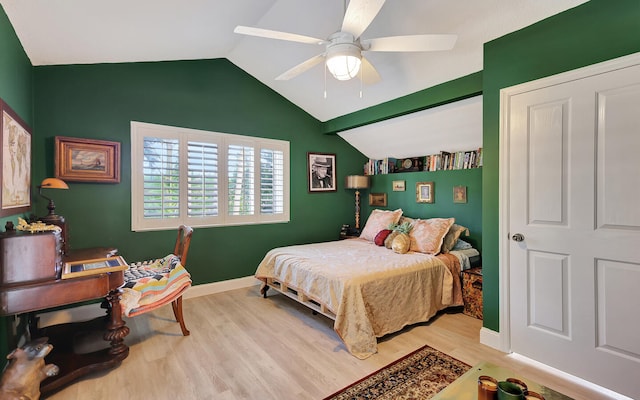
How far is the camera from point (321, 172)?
4.89 m

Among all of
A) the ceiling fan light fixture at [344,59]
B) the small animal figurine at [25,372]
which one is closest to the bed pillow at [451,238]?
the ceiling fan light fixture at [344,59]

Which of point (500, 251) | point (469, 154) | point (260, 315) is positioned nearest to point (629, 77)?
point (500, 251)

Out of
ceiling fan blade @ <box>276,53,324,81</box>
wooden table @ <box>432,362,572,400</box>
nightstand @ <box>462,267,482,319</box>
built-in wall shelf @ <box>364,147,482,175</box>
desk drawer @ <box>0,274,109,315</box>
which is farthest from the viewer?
built-in wall shelf @ <box>364,147,482,175</box>

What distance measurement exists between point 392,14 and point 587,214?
2.14m

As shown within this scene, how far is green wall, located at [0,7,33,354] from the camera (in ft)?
6.26

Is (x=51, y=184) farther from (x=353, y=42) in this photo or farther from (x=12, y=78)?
(x=353, y=42)

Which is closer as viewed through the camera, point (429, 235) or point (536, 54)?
point (536, 54)

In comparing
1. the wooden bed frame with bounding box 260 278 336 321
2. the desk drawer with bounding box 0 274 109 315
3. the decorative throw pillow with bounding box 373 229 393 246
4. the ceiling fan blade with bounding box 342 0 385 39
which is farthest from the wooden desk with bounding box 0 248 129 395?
the decorative throw pillow with bounding box 373 229 393 246

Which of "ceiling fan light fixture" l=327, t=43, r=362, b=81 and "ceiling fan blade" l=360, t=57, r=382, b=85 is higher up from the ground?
"ceiling fan blade" l=360, t=57, r=382, b=85

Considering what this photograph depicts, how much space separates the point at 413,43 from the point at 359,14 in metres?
0.44

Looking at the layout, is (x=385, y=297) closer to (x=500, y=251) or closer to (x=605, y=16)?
(x=500, y=251)

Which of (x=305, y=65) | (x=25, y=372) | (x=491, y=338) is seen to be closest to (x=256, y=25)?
(x=305, y=65)

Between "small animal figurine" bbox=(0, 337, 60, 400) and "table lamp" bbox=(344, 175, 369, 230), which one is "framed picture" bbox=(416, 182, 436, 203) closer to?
"table lamp" bbox=(344, 175, 369, 230)

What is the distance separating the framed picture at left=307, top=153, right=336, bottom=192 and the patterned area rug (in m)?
3.00
